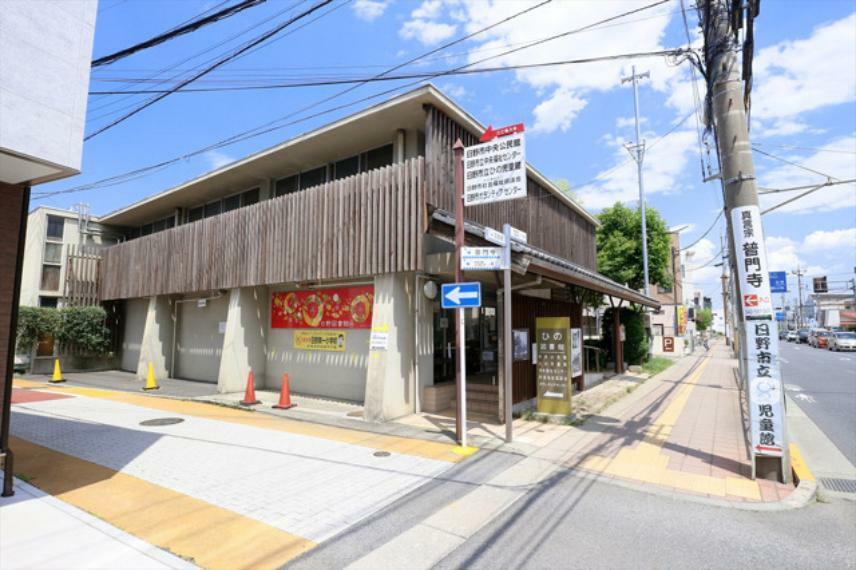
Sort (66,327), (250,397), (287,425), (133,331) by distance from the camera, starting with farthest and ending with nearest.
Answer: (133,331) < (66,327) < (250,397) < (287,425)

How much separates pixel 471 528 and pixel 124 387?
1524 centimetres

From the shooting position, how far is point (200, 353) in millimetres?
16312

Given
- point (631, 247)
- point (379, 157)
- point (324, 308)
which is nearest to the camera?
point (379, 157)

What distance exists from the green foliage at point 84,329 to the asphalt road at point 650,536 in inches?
844

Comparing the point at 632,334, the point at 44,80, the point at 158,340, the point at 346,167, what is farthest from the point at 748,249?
the point at 158,340

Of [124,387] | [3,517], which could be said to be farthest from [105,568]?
[124,387]

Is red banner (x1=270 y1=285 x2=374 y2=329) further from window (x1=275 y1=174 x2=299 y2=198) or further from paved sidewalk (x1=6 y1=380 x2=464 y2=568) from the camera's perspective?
window (x1=275 y1=174 x2=299 y2=198)

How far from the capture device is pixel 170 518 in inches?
177

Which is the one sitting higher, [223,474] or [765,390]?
[765,390]

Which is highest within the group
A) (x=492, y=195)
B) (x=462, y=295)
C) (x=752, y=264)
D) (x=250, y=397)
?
(x=492, y=195)

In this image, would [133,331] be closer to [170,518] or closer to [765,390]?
[170,518]

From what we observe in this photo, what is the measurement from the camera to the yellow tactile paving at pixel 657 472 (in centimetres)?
A: 539

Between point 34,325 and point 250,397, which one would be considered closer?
point 250,397

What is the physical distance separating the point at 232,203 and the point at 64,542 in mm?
14333
